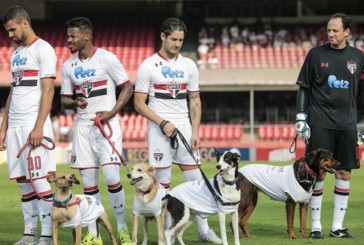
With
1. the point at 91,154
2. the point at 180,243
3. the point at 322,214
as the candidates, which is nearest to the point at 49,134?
the point at 91,154

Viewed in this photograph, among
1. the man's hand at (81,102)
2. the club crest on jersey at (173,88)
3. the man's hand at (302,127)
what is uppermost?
the club crest on jersey at (173,88)

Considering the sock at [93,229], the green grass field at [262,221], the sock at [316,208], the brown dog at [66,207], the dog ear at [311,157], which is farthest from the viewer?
the sock at [316,208]

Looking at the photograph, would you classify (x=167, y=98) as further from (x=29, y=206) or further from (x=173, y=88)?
(x=29, y=206)

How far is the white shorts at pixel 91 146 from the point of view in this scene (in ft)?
31.2

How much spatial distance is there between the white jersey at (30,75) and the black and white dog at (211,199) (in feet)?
4.77

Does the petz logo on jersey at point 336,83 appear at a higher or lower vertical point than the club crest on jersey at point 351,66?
lower

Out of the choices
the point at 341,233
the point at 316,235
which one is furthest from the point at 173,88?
the point at 341,233

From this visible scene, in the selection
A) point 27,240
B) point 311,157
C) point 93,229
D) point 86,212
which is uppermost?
point 311,157

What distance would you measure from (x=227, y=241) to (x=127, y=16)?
2852cm

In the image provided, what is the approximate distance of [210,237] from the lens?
9.80 meters

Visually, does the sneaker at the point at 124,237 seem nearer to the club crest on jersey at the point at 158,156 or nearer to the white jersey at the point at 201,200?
the white jersey at the point at 201,200

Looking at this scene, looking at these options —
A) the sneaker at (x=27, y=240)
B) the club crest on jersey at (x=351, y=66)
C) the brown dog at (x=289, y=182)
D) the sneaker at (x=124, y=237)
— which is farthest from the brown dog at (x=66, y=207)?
the club crest on jersey at (x=351, y=66)

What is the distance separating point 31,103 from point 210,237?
2251 millimetres

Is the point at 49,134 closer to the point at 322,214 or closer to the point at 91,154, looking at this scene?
the point at 91,154
